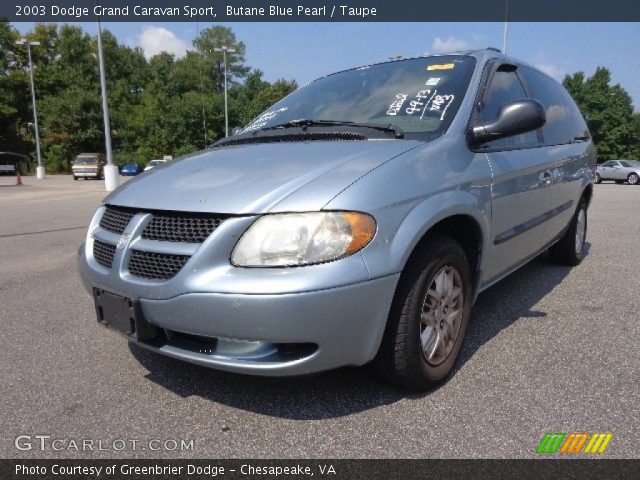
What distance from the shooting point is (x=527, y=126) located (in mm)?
2473

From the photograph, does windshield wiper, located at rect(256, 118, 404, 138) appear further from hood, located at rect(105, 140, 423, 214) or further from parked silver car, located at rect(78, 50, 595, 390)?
hood, located at rect(105, 140, 423, 214)

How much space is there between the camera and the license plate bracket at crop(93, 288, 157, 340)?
1.97 metres

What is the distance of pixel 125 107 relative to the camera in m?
52.1

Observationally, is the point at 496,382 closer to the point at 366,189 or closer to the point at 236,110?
the point at 366,189

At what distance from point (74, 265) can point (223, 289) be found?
398cm

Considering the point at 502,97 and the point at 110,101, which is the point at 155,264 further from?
the point at 110,101

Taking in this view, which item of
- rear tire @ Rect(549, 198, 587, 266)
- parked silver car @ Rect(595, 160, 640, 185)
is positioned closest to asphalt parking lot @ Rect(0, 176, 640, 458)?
rear tire @ Rect(549, 198, 587, 266)

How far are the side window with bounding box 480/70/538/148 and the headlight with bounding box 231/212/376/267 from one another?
124 centimetres

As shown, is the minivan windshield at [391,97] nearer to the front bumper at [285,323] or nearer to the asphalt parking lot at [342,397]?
the front bumper at [285,323]

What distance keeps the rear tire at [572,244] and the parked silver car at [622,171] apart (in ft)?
73.1

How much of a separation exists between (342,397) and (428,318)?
0.55 m

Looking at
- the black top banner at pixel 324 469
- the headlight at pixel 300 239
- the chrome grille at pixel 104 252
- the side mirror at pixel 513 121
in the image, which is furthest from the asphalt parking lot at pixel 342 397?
the side mirror at pixel 513 121

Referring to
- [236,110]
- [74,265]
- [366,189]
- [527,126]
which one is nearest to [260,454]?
[366,189]

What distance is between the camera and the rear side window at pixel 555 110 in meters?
3.56
